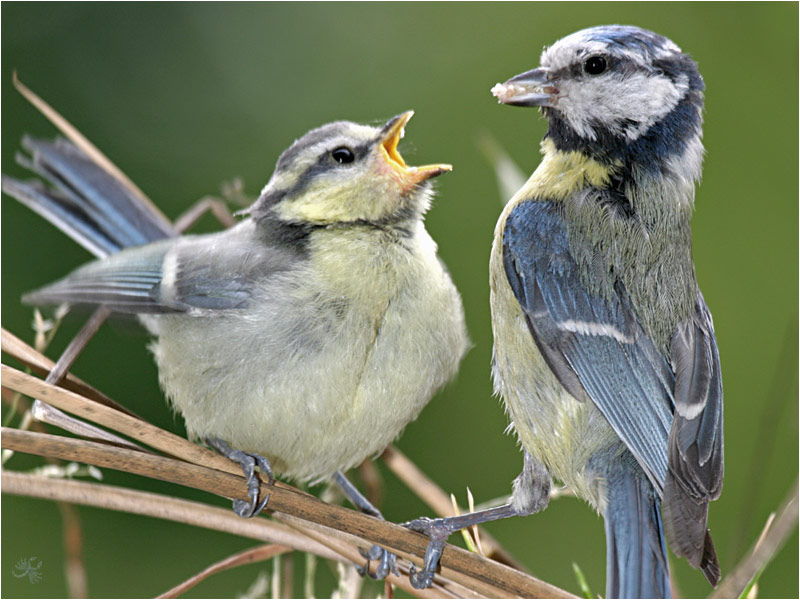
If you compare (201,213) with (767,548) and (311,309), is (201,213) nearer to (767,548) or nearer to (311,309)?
(311,309)

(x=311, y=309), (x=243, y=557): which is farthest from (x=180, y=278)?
(x=243, y=557)

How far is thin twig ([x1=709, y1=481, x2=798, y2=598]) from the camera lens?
0.90 meters

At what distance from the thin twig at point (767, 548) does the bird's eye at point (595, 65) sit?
739 mm

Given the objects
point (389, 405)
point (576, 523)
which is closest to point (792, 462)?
point (576, 523)

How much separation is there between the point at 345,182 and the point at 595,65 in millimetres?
492

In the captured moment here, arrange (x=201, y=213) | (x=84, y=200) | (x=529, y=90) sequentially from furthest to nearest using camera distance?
(x=84, y=200) < (x=201, y=213) < (x=529, y=90)

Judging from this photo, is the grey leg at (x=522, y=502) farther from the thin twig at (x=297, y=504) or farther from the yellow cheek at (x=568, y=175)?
the yellow cheek at (x=568, y=175)

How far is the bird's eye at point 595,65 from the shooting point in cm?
143

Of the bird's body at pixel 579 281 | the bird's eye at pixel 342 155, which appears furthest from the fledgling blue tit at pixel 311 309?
the bird's body at pixel 579 281

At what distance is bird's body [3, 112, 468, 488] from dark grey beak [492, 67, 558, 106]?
18cm

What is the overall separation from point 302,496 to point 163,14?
8.63ft

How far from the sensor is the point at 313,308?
1612 mm

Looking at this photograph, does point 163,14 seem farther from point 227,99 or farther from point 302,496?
point 302,496

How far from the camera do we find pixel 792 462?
2938 mm
